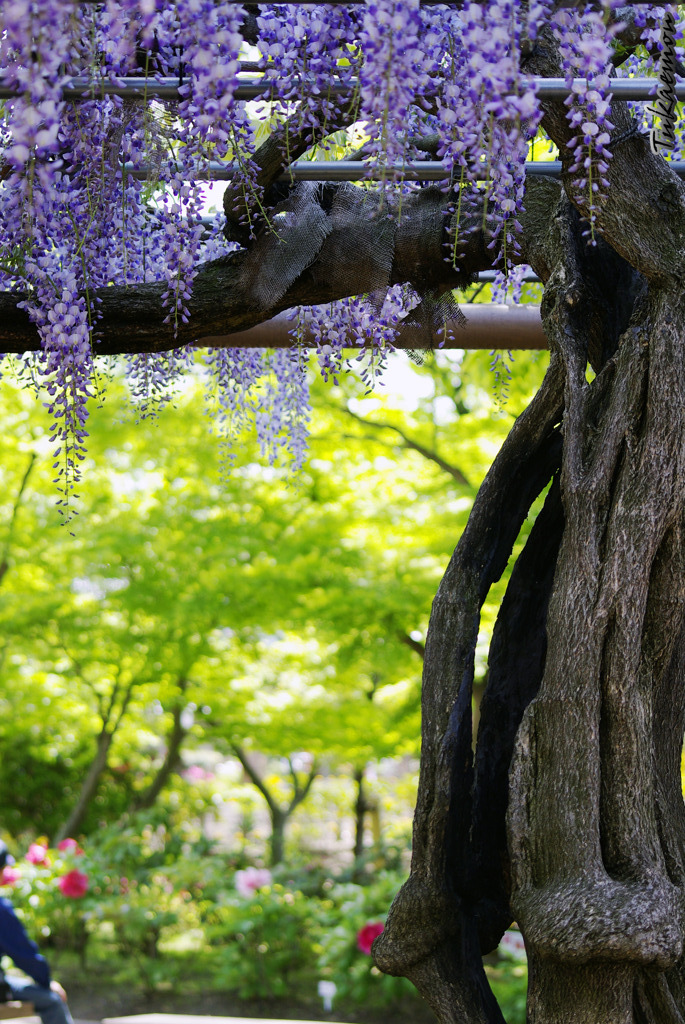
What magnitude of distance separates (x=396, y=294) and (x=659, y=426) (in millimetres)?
1125

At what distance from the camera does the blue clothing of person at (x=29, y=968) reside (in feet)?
13.0

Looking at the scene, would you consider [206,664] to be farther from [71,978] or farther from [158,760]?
[158,760]

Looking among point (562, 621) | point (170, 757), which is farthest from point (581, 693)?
point (170, 757)

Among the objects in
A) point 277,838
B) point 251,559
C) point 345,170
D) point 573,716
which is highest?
point 345,170

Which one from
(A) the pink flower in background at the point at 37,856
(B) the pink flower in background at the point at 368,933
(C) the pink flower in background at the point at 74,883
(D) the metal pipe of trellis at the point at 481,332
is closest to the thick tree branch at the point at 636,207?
(D) the metal pipe of trellis at the point at 481,332

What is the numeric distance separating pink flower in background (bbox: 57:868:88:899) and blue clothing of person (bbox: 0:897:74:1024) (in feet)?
6.96

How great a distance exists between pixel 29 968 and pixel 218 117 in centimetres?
354

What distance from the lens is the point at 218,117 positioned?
1.92 meters

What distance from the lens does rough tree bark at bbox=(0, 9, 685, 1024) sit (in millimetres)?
1937

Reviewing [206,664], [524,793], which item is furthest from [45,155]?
[206,664]

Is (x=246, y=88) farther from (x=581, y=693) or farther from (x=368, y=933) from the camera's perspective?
(x=368, y=933)

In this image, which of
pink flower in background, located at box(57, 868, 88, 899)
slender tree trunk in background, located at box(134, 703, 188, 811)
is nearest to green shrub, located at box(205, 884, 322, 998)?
pink flower in background, located at box(57, 868, 88, 899)

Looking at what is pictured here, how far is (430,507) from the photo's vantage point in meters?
5.79

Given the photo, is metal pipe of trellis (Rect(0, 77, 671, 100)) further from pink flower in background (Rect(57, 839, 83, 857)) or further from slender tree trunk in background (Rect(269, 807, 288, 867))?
slender tree trunk in background (Rect(269, 807, 288, 867))
